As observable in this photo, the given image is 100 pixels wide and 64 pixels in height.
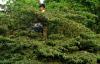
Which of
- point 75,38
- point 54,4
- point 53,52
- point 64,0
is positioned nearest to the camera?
point 53,52

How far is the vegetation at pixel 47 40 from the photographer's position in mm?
6848

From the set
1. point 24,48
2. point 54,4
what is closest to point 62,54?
point 24,48

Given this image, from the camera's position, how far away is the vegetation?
6848 mm

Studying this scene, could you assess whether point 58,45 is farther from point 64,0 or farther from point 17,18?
point 64,0

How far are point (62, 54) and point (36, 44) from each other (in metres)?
0.59

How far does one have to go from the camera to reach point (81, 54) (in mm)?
6945

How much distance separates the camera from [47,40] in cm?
721

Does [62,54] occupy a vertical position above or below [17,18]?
below

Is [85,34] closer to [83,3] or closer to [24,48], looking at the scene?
[24,48]

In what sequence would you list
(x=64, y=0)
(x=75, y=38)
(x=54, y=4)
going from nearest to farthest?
(x=75, y=38), (x=54, y=4), (x=64, y=0)

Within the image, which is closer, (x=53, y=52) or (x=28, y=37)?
(x=53, y=52)

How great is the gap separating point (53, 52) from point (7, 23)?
1.49m

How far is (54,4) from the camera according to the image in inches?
488

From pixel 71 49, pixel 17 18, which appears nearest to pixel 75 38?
pixel 71 49
